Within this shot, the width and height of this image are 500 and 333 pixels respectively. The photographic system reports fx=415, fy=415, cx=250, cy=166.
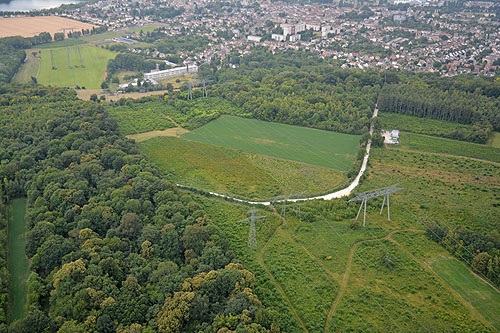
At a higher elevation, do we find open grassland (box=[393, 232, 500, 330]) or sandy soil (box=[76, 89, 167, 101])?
sandy soil (box=[76, 89, 167, 101])

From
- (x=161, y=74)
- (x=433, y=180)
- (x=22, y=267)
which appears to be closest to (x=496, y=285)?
(x=433, y=180)

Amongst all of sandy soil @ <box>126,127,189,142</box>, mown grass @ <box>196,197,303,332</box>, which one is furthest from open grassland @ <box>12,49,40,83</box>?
mown grass @ <box>196,197,303,332</box>

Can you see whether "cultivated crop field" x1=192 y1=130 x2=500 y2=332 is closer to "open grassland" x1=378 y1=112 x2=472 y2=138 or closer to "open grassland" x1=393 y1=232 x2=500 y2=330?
"open grassland" x1=393 y1=232 x2=500 y2=330

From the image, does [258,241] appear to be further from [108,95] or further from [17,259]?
[108,95]

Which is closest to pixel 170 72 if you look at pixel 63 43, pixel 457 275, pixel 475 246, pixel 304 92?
pixel 304 92

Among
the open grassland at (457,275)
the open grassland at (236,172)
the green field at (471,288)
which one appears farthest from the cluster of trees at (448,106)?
the green field at (471,288)

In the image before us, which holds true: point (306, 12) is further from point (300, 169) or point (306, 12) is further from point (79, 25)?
point (300, 169)
